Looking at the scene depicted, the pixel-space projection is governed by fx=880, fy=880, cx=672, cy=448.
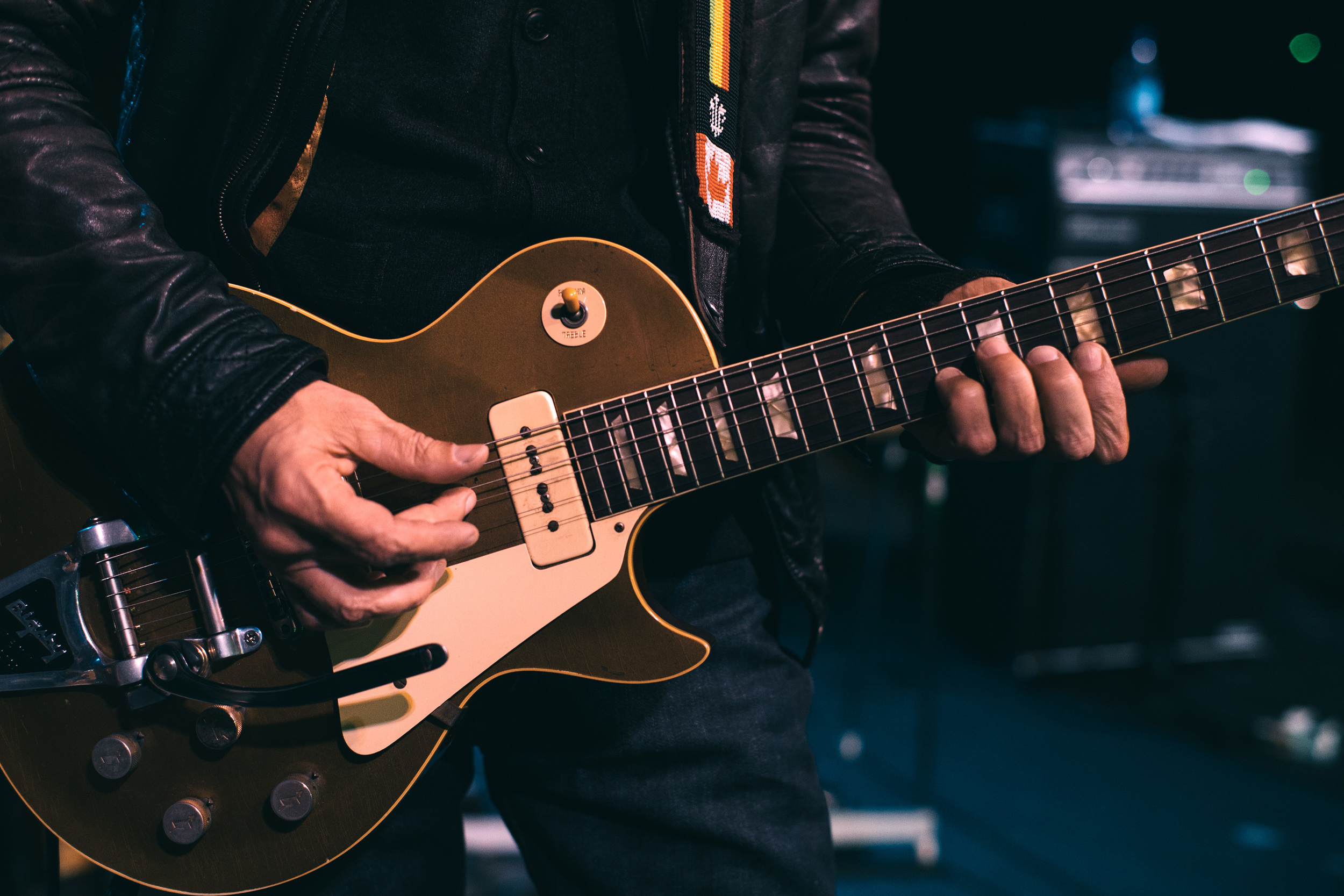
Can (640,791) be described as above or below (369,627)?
below

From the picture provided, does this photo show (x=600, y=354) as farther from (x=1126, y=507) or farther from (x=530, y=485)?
(x=1126, y=507)

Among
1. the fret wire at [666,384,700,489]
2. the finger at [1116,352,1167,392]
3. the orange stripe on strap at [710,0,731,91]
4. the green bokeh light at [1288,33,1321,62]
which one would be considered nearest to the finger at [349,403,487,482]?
the fret wire at [666,384,700,489]

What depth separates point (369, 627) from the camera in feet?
3.28

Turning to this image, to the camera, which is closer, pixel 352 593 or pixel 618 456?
pixel 352 593

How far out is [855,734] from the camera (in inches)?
128

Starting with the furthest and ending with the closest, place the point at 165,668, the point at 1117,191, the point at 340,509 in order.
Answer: the point at 1117,191
the point at 165,668
the point at 340,509

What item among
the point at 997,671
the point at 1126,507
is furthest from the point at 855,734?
the point at 1126,507

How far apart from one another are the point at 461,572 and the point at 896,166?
4.25m

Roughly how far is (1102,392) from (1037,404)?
0.08 m

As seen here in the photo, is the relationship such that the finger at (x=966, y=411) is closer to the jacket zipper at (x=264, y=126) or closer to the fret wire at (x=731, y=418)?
the fret wire at (x=731, y=418)

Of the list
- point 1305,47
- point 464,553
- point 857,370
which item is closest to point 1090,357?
point 857,370

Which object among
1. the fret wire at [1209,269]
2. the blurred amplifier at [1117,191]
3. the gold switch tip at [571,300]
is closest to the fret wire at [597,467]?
the gold switch tip at [571,300]

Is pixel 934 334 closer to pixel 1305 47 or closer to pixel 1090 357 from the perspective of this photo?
pixel 1090 357

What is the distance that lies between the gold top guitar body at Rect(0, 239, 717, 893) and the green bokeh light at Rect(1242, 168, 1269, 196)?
3.51 meters
